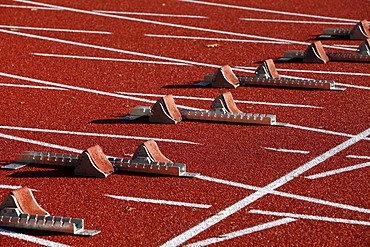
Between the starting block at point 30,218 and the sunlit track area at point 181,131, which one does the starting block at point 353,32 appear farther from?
the starting block at point 30,218

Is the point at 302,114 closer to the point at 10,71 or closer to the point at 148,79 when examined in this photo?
the point at 148,79

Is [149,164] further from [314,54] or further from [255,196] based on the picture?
[314,54]

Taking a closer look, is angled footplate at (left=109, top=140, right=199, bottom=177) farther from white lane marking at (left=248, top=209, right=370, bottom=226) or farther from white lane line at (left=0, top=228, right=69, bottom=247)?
white lane line at (left=0, top=228, right=69, bottom=247)

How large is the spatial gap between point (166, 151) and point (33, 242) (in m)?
2.94

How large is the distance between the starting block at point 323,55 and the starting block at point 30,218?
8215 mm

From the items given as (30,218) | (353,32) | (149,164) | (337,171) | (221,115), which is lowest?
(30,218)

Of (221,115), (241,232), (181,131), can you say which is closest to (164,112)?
(181,131)

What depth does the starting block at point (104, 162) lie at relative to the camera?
8.20 metres

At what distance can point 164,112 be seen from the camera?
1029 centimetres

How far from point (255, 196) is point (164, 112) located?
3098 mm

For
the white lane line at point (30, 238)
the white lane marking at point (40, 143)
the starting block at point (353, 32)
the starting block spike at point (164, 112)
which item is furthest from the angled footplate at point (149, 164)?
the starting block at point (353, 32)

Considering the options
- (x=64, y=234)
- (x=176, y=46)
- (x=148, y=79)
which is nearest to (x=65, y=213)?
(x=64, y=234)

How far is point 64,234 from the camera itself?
668cm

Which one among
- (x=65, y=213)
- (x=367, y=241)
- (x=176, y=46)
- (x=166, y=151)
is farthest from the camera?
(x=176, y=46)
